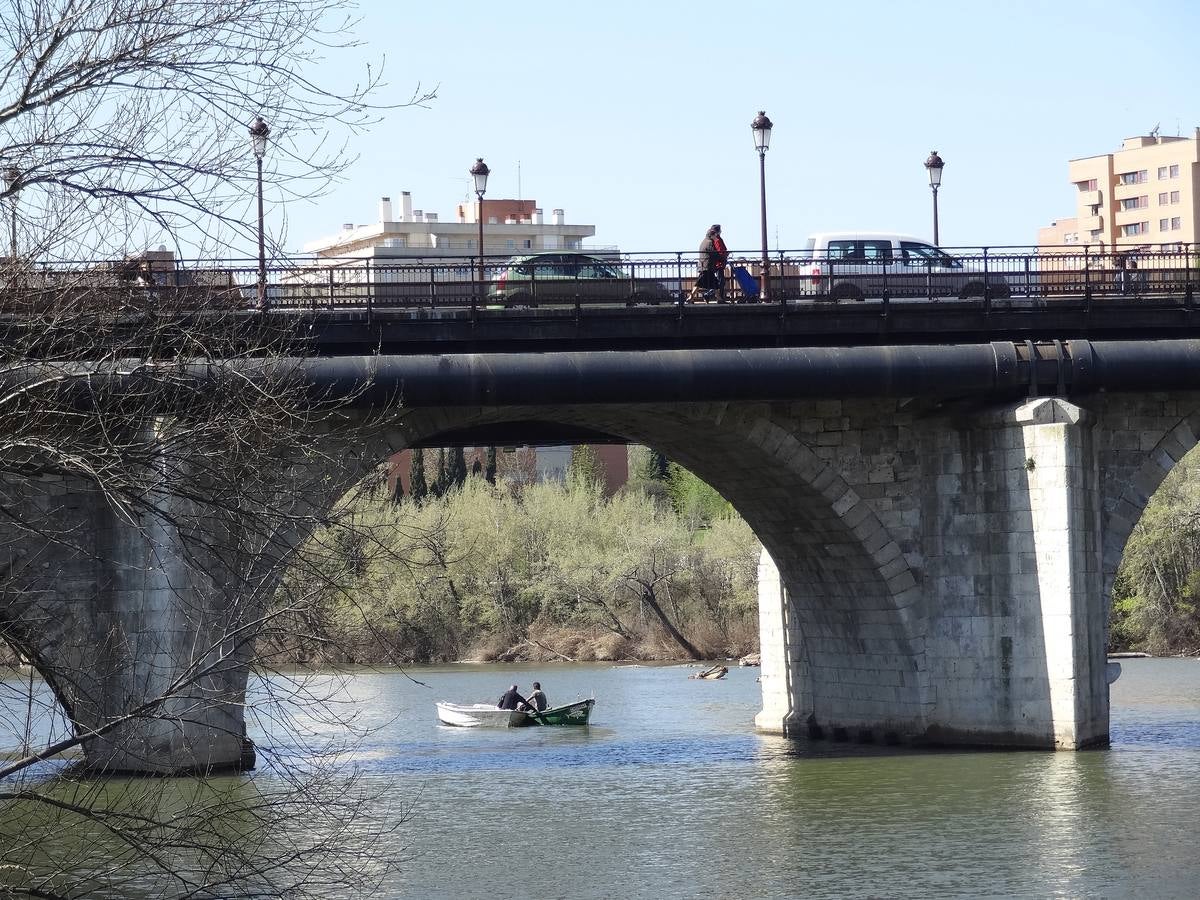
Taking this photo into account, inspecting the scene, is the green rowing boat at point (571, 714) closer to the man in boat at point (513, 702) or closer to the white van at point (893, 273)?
the man in boat at point (513, 702)

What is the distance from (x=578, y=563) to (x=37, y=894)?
163 ft

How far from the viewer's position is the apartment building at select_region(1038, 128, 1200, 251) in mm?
102875

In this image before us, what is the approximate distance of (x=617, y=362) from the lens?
74.9 feet

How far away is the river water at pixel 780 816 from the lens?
16.6 m

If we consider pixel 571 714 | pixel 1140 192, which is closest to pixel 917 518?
pixel 571 714

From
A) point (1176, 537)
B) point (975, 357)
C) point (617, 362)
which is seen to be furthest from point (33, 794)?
point (1176, 537)

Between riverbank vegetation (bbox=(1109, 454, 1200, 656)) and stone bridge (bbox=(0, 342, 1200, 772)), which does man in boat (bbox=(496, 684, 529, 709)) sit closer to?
stone bridge (bbox=(0, 342, 1200, 772))

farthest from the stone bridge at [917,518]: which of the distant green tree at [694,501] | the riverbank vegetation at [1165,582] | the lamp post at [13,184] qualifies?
the distant green tree at [694,501]

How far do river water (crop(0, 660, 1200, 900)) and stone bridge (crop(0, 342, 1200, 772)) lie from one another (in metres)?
0.93

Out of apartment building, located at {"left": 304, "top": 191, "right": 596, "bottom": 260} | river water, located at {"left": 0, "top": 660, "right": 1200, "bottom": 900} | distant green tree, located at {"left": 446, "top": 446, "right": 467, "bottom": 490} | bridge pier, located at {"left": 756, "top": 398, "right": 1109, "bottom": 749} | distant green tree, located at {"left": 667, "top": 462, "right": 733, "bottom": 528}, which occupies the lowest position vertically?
river water, located at {"left": 0, "top": 660, "right": 1200, "bottom": 900}

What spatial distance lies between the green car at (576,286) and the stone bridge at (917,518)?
145 centimetres

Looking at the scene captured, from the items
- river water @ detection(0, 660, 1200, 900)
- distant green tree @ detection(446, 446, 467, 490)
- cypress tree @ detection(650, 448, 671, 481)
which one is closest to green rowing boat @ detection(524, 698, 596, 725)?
river water @ detection(0, 660, 1200, 900)

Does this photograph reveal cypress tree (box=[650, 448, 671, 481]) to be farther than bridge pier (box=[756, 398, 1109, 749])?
Yes

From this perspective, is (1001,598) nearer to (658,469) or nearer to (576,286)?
(576,286)
